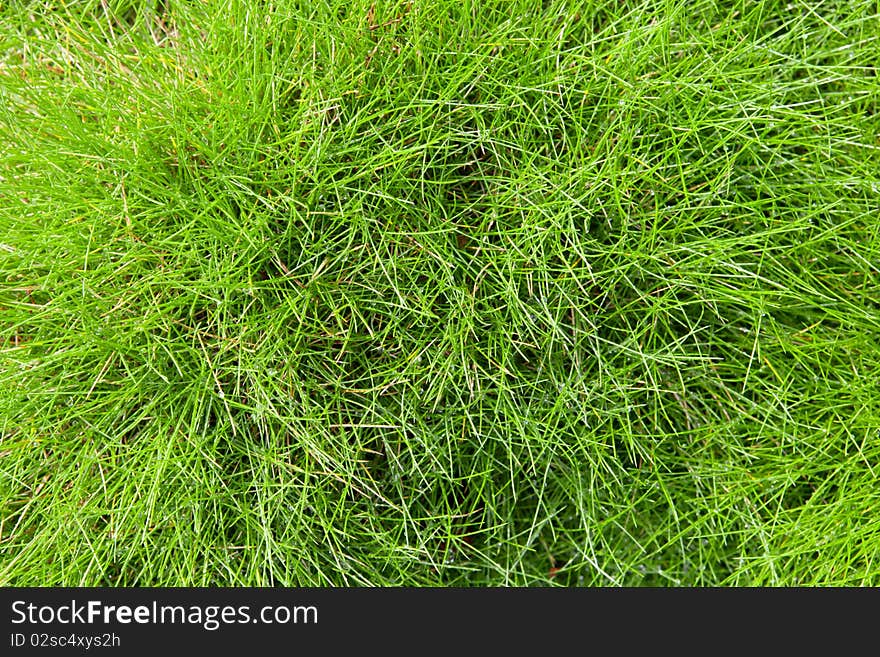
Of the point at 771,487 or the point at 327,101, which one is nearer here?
the point at 327,101

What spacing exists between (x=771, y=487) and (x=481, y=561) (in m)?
0.59

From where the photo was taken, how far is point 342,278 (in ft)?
4.33

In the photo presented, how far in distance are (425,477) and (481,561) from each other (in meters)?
0.22

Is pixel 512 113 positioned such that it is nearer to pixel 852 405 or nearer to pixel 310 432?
pixel 310 432

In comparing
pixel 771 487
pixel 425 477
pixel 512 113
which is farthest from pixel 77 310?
pixel 771 487

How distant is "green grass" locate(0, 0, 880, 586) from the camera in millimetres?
1299

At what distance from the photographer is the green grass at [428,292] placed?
1.30 meters

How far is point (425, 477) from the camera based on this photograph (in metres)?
1.36

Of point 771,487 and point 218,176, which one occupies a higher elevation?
point 218,176

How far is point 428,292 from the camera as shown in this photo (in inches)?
52.6

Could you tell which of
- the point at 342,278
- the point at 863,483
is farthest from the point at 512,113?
the point at 863,483

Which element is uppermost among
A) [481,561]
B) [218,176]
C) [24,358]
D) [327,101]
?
[327,101]

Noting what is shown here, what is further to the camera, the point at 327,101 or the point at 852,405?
the point at 852,405

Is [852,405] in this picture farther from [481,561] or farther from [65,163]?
[65,163]
